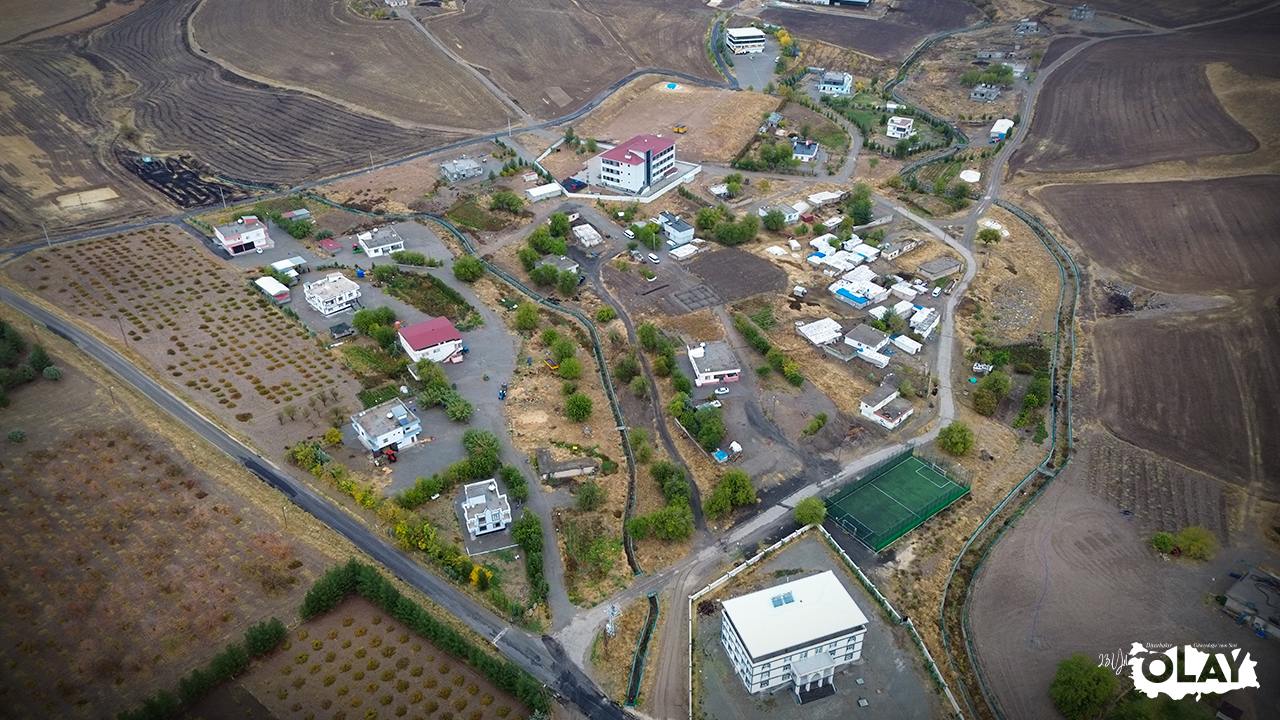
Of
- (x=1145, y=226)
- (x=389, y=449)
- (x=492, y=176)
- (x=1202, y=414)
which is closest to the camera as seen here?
(x=389, y=449)

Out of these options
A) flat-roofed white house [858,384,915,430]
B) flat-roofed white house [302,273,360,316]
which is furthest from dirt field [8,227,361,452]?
flat-roofed white house [858,384,915,430]

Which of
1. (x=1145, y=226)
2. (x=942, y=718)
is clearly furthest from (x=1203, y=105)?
(x=942, y=718)

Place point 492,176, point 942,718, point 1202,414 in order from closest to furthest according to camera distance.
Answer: point 942,718 < point 1202,414 < point 492,176

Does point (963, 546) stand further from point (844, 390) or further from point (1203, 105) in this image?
point (1203, 105)

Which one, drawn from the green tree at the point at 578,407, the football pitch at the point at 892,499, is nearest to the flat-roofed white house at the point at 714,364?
the green tree at the point at 578,407

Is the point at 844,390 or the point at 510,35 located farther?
the point at 510,35

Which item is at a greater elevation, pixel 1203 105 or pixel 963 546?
pixel 1203 105

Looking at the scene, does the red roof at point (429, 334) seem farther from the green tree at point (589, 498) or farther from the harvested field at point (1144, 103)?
the harvested field at point (1144, 103)
